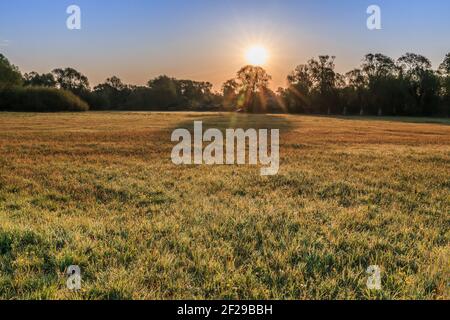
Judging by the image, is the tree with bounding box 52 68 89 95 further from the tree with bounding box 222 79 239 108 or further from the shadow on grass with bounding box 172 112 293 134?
the shadow on grass with bounding box 172 112 293 134

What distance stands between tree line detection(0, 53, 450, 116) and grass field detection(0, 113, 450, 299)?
80.4 meters

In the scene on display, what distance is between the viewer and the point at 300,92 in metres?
94.5

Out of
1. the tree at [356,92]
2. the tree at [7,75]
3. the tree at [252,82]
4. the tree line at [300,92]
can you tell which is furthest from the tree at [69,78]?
the tree at [356,92]

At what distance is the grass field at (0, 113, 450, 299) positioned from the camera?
351 cm

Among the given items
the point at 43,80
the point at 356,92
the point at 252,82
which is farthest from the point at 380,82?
the point at 43,80

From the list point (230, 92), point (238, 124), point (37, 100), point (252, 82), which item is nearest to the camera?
point (238, 124)

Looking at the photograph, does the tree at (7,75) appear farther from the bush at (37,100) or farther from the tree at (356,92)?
the tree at (356,92)

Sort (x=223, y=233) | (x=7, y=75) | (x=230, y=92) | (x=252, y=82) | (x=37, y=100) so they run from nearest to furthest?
(x=223, y=233), (x=37, y=100), (x=7, y=75), (x=252, y=82), (x=230, y=92)

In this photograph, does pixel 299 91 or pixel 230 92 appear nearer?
pixel 299 91

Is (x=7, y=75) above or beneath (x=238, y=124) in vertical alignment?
above

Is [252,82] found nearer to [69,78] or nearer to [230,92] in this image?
[230,92]

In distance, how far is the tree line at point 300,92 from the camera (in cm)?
8175

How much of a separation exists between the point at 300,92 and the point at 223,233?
93867 millimetres

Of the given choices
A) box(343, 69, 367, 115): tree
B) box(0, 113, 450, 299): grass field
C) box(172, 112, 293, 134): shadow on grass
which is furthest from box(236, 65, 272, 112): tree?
box(0, 113, 450, 299): grass field
